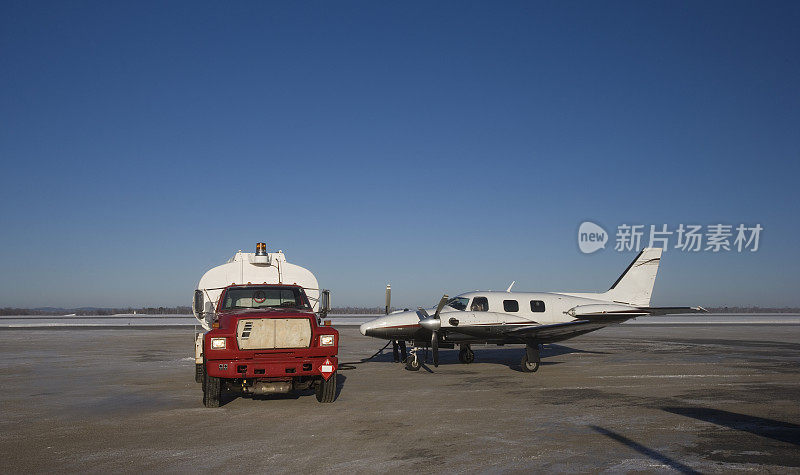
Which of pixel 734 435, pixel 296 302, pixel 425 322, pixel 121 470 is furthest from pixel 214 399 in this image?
pixel 734 435

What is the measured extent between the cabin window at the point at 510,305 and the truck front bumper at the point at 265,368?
9854 mm

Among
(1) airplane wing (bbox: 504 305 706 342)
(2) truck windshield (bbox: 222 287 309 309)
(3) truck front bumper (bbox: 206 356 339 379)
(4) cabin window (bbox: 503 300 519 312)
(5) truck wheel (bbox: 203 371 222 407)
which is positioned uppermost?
(2) truck windshield (bbox: 222 287 309 309)

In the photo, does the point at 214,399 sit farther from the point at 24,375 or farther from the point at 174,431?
the point at 24,375

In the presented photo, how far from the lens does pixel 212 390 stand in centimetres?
1138

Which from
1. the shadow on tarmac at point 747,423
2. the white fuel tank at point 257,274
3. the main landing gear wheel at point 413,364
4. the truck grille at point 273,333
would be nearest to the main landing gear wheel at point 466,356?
the main landing gear wheel at point 413,364

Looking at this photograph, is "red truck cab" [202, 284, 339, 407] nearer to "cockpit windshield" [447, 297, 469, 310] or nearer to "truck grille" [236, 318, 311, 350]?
"truck grille" [236, 318, 311, 350]

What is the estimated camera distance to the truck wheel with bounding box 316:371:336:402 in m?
11.9

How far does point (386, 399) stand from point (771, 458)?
24.2 ft

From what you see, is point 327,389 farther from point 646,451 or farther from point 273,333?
point 646,451

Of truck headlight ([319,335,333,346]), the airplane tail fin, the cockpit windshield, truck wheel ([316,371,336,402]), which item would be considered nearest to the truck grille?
truck headlight ([319,335,333,346])

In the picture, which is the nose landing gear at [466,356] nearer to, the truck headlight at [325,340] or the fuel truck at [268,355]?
the fuel truck at [268,355]

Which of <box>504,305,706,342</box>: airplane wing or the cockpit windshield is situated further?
the cockpit windshield

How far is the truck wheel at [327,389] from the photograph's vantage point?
11852 mm

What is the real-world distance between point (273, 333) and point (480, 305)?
983cm
